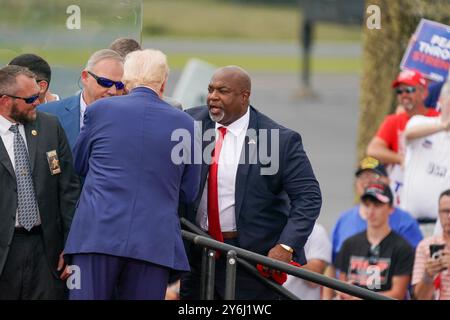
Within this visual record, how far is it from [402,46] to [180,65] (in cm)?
2519

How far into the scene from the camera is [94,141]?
651 centimetres

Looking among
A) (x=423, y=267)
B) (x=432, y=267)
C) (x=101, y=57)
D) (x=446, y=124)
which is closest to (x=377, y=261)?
(x=423, y=267)

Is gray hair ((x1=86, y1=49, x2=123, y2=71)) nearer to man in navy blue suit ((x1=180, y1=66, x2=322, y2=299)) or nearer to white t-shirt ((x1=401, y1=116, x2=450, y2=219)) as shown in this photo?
man in navy blue suit ((x1=180, y1=66, x2=322, y2=299))

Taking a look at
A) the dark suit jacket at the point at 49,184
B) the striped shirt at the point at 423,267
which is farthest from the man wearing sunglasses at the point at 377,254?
the dark suit jacket at the point at 49,184

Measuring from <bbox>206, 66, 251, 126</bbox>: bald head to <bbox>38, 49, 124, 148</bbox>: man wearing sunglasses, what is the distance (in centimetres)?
56

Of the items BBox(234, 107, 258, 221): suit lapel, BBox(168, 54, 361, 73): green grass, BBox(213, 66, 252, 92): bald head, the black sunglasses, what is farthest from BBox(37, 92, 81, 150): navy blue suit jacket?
Result: BBox(168, 54, 361, 73): green grass

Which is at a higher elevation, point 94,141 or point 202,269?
point 94,141

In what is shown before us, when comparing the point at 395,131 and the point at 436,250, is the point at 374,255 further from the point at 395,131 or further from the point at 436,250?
the point at 395,131

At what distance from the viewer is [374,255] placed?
945 centimetres

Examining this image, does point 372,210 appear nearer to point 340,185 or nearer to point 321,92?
point 340,185

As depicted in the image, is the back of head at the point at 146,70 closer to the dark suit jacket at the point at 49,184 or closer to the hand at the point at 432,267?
the dark suit jacket at the point at 49,184

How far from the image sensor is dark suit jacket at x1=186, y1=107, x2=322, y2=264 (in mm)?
7039

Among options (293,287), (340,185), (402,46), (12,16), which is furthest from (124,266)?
(340,185)

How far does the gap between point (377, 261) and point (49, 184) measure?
338 centimetres
